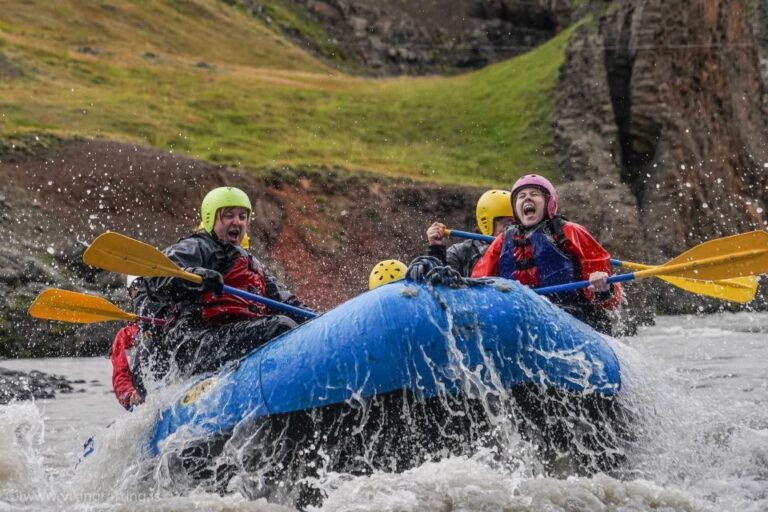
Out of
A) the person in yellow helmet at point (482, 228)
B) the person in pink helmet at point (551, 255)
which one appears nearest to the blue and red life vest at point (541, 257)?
the person in pink helmet at point (551, 255)

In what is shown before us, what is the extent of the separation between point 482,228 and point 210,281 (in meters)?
3.06

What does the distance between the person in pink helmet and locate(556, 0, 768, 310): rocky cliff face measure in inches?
815

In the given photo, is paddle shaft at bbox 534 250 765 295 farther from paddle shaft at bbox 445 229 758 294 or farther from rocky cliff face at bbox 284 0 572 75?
rocky cliff face at bbox 284 0 572 75

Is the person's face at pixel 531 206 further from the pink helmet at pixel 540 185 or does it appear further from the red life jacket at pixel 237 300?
the red life jacket at pixel 237 300

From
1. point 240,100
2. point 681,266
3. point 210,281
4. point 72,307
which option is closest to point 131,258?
point 210,281

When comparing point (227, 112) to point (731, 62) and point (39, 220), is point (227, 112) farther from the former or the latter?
point (731, 62)

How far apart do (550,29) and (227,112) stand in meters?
27.0

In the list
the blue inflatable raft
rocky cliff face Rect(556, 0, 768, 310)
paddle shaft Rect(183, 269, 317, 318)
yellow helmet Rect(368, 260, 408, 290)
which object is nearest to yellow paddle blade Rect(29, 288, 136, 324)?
paddle shaft Rect(183, 269, 317, 318)

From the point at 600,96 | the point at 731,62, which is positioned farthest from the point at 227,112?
the point at 731,62

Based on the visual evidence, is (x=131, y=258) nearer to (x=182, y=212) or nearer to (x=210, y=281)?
(x=210, y=281)

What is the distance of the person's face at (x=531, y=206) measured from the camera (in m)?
7.80

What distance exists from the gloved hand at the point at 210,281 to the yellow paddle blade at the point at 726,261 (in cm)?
268

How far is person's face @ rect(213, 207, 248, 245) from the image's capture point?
26.5 feet

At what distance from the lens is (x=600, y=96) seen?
31.6m
